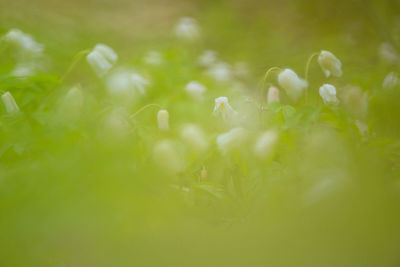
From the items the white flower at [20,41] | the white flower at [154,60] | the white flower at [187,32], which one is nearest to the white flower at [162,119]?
the white flower at [20,41]

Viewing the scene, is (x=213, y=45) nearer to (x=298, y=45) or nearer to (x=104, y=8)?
(x=298, y=45)

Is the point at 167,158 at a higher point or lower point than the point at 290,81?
lower

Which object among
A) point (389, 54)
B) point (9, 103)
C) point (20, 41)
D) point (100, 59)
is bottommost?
point (9, 103)

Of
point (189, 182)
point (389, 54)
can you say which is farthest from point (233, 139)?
point (389, 54)

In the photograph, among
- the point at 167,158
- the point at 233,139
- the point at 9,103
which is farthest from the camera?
the point at 9,103

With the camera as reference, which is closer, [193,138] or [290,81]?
[193,138]

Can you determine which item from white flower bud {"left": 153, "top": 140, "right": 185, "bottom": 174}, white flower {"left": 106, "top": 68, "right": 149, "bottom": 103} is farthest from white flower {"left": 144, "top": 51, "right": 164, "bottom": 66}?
white flower bud {"left": 153, "top": 140, "right": 185, "bottom": 174}

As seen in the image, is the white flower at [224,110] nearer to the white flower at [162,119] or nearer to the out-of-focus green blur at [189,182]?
the out-of-focus green blur at [189,182]

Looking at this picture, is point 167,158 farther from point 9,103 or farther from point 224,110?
point 9,103

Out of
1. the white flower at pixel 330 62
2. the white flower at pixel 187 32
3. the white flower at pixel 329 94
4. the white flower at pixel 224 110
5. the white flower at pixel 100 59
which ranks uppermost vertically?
the white flower at pixel 187 32

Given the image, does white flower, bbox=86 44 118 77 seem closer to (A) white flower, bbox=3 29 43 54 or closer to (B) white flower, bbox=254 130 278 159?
(A) white flower, bbox=3 29 43 54
